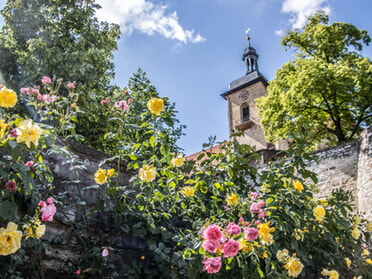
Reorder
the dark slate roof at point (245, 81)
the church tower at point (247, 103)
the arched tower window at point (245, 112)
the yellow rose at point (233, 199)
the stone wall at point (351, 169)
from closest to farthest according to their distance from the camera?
the yellow rose at point (233, 199)
the stone wall at point (351, 169)
the church tower at point (247, 103)
the arched tower window at point (245, 112)
the dark slate roof at point (245, 81)

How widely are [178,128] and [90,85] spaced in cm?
445

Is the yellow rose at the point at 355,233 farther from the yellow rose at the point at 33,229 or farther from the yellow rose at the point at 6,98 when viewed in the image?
the yellow rose at the point at 6,98

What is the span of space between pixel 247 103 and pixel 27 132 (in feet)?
88.1

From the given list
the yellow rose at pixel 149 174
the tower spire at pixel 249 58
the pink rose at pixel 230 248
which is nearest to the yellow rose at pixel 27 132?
the yellow rose at pixel 149 174

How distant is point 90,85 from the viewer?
376 inches

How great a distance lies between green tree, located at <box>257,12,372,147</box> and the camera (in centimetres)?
1209

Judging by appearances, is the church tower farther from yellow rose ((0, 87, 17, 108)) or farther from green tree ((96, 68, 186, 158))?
yellow rose ((0, 87, 17, 108))

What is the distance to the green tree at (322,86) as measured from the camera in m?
12.1

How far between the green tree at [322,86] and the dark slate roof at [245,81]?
13.2 meters

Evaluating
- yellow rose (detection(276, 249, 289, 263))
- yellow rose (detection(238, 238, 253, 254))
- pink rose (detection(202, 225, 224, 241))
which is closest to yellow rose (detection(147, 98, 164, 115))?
pink rose (detection(202, 225, 224, 241))

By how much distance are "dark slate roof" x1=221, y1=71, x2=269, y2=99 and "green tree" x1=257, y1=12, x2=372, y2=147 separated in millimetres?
13242

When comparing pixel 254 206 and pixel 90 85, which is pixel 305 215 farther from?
pixel 90 85

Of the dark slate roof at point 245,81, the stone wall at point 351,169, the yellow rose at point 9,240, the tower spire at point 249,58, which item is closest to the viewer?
the yellow rose at point 9,240

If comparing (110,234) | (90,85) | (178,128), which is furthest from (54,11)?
(110,234)
